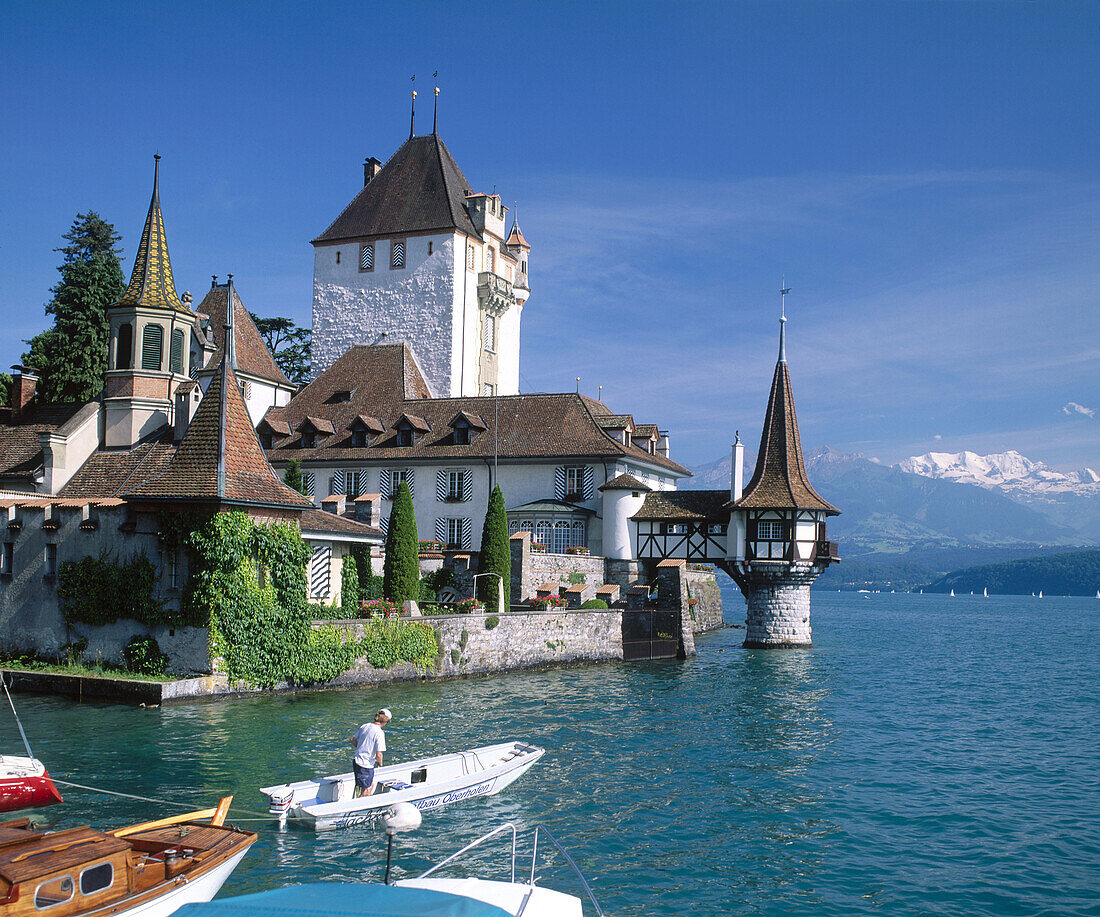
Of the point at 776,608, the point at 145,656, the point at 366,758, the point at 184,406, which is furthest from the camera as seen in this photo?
the point at 776,608

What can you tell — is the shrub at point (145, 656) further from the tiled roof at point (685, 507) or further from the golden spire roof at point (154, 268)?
the tiled roof at point (685, 507)

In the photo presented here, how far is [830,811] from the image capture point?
20.3 m

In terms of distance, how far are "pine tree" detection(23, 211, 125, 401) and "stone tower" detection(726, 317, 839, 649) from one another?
3258cm

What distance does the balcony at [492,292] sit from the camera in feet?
217

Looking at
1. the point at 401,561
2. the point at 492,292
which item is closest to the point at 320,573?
the point at 401,561

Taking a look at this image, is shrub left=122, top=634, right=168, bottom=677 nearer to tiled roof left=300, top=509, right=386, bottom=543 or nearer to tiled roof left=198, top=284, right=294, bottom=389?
tiled roof left=300, top=509, right=386, bottom=543

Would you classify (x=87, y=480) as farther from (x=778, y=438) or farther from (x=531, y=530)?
(x=778, y=438)

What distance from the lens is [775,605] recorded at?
4984cm

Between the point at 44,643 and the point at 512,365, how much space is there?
43.5m

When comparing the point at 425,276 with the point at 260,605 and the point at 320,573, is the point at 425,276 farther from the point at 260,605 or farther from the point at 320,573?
the point at 260,605

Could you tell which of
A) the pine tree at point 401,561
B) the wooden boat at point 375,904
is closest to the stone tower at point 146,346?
the pine tree at point 401,561

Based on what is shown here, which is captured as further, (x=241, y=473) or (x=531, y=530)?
(x=531, y=530)

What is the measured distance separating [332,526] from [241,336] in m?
22.7

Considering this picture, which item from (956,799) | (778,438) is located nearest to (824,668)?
(778,438)
